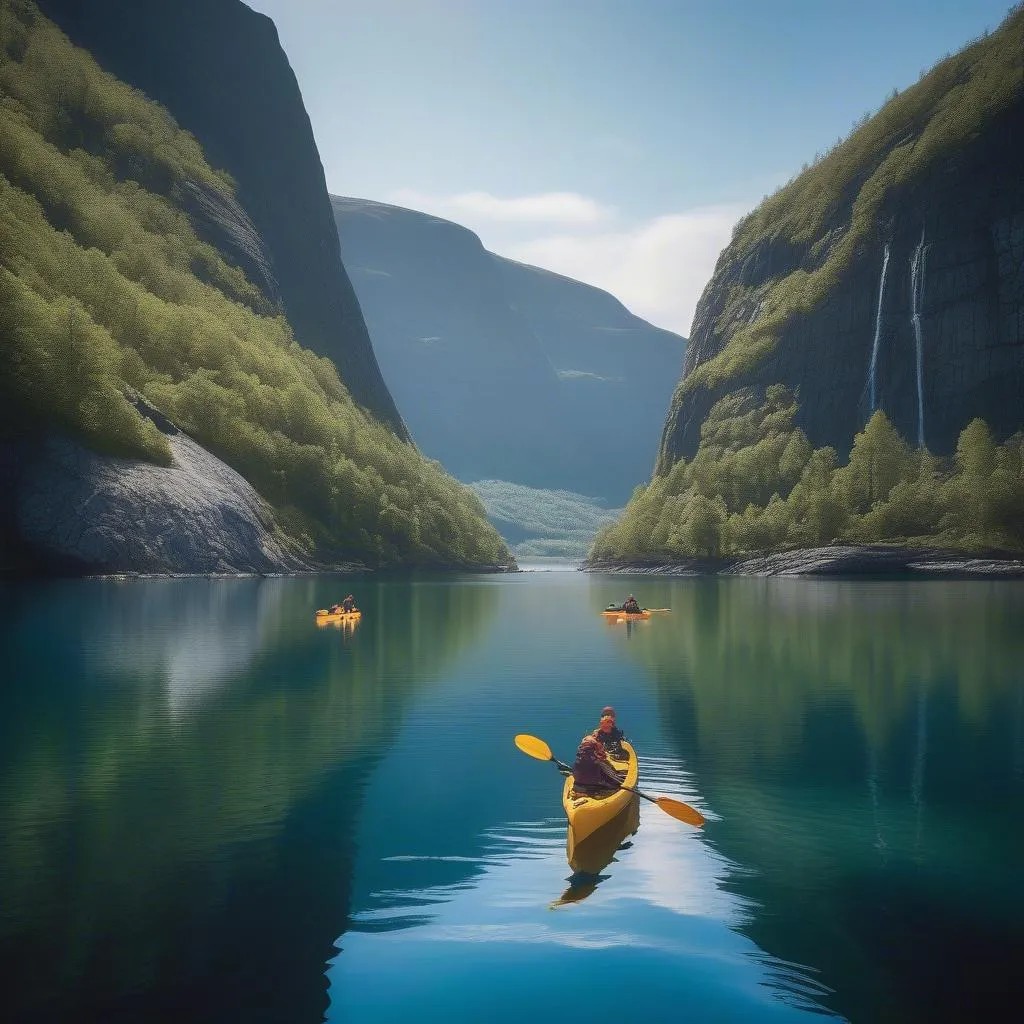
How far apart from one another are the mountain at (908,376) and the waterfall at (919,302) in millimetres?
262

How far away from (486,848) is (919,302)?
6946 inches

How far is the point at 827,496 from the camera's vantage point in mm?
154375

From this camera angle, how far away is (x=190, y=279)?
6329 inches

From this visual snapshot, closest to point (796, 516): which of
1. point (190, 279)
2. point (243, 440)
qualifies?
point (243, 440)

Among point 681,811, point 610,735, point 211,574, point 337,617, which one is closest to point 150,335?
point 211,574

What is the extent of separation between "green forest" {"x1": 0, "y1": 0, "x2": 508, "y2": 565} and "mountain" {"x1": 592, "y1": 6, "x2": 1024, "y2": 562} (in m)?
51.6

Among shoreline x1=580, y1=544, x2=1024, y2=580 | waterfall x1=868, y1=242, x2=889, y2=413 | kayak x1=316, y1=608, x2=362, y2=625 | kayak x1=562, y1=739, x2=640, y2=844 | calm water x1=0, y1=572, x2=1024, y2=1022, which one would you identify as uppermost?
waterfall x1=868, y1=242, x2=889, y2=413

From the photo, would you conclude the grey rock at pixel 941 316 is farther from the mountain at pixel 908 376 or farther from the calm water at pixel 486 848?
the calm water at pixel 486 848

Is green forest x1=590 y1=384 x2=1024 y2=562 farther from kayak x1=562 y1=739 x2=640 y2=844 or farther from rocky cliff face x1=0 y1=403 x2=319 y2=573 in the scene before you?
kayak x1=562 y1=739 x2=640 y2=844

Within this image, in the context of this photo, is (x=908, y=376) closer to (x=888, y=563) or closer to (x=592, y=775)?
(x=888, y=563)

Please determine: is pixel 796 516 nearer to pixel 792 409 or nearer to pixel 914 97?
pixel 792 409

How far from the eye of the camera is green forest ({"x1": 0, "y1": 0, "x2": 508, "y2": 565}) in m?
98.8

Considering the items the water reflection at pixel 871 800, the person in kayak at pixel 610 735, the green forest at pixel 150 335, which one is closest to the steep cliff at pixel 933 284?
the green forest at pixel 150 335

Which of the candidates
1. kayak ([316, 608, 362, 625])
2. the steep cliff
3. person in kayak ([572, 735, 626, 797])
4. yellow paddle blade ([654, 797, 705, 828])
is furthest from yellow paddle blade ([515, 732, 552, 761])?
the steep cliff
